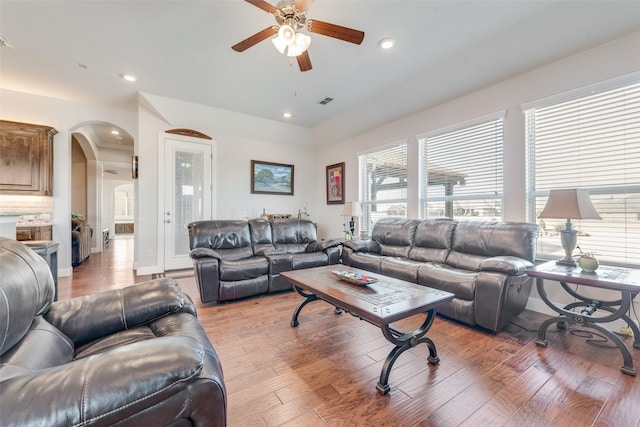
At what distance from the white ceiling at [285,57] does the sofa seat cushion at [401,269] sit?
8.02 ft

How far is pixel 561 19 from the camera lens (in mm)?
2406

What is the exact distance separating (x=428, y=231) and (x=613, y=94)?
2.24 meters

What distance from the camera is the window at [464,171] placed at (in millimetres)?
3485

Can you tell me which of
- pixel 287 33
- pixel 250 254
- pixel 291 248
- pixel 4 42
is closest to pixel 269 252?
pixel 250 254

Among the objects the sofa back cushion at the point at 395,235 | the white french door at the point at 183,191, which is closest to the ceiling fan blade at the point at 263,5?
the sofa back cushion at the point at 395,235

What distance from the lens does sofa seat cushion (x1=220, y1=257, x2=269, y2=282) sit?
10.7ft

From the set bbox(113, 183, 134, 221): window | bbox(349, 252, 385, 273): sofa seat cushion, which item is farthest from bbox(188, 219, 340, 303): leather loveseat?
bbox(113, 183, 134, 221): window

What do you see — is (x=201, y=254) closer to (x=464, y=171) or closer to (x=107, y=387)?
(x=107, y=387)

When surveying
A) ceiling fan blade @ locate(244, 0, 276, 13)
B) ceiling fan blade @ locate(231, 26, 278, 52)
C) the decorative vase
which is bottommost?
the decorative vase

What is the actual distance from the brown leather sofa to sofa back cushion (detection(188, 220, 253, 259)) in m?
2.38

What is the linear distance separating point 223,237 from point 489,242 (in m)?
3.46

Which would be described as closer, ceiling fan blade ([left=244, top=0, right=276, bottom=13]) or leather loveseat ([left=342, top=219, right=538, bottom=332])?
ceiling fan blade ([left=244, top=0, right=276, bottom=13])

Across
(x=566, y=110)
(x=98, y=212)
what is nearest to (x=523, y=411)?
(x=566, y=110)

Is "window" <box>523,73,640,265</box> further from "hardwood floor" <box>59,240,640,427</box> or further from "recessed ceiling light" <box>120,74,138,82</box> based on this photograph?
"recessed ceiling light" <box>120,74,138,82</box>
